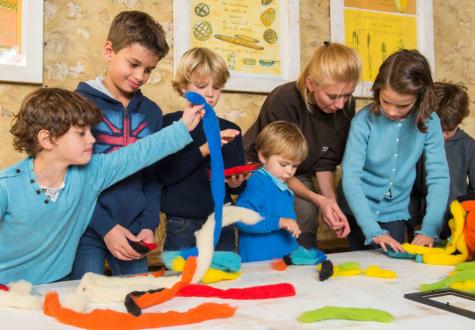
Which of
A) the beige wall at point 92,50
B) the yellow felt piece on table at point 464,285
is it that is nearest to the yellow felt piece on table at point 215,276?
the yellow felt piece on table at point 464,285

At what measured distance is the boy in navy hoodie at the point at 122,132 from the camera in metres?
1.28

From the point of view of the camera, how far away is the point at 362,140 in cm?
161

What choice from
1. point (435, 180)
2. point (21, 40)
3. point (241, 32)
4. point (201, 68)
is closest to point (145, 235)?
point (201, 68)

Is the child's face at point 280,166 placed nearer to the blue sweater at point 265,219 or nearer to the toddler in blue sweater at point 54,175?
the blue sweater at point 265,219

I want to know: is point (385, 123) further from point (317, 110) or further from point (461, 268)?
point (461, 268)

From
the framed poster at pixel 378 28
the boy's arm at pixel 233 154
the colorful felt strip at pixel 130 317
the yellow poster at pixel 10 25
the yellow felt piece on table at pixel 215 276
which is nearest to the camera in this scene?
the colorful felt strip at pixel 130 317

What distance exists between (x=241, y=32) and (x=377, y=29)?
32.8 inches

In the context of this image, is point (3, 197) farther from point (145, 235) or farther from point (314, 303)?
point (314, 303)

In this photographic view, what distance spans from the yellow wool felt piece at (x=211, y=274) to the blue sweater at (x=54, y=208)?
30 cm

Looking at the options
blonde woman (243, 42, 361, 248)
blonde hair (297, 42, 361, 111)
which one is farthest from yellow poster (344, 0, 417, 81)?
blonde hair (297, 42, 361, 111)

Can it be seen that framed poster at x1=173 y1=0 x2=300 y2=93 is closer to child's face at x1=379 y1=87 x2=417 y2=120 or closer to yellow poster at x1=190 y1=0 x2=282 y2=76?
yellow poster at x1=190 y1=0 x2=282 y2=76

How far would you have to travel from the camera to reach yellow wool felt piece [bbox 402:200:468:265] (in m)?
1.22

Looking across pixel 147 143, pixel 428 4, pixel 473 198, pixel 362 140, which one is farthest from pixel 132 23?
pixel 428 4

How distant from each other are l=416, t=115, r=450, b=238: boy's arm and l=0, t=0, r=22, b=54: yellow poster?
1544mm
